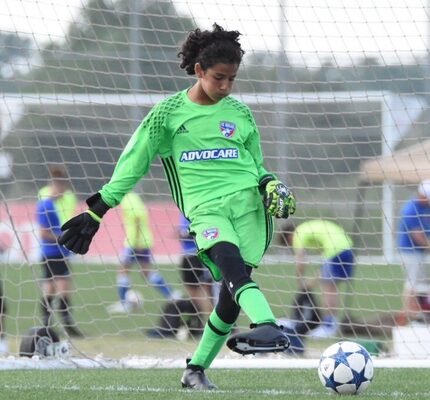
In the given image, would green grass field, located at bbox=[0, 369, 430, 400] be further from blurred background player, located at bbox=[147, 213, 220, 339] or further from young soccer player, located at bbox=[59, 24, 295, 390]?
blurred background player, located at bbox=[147, 213, 220, 339]

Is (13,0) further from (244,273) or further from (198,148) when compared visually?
(244,273)

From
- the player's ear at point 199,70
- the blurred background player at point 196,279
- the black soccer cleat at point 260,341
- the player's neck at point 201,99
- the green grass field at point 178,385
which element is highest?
the player's ear at point 199,70

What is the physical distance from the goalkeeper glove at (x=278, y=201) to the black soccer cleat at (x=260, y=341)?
0.64 m

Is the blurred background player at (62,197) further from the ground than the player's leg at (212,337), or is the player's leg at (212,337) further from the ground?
the blurred background player at (62,197)

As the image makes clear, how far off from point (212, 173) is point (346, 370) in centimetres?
116

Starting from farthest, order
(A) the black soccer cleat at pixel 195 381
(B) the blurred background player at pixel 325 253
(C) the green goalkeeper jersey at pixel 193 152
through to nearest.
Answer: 1. (B) the blurred background player at pixel 325 253
2. (A) the black soccer cleat at pixel 195 381
3. (C) the green goalkeeper jersey at pixel 193 152

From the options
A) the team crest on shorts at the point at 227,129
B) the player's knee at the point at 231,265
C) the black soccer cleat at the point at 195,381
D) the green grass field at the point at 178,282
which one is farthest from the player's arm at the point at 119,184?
the green grass field at the point at 178,282

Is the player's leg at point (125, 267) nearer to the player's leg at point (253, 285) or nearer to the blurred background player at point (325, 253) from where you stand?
the blurred background player at point (325, 253)

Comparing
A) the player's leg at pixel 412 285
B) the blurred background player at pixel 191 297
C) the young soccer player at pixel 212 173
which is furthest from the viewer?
the blurred background player at pixel 191 297

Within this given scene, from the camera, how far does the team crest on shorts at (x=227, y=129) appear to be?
5.49 meters

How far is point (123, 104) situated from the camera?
8.56 metres

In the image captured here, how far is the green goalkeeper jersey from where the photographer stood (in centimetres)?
543

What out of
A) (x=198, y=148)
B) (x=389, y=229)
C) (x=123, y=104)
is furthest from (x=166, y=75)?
(x=198, y=148)

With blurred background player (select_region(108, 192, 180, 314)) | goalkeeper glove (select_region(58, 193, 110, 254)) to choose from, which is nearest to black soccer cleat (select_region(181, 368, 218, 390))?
goalkeeper glove (select_region(58, 193, 110, 254))
